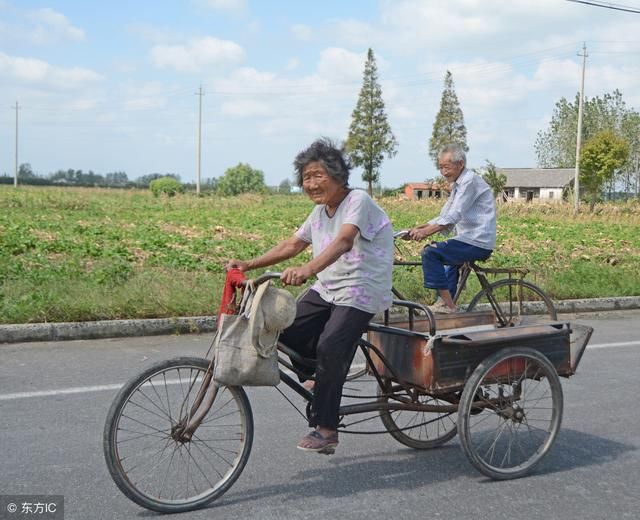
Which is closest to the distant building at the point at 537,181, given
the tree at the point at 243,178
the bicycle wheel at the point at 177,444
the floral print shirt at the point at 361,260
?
the tree at the point at 243,178

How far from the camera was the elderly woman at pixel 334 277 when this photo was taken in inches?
162

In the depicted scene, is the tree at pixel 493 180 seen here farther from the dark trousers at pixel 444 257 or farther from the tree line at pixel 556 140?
the dark trousers at pixel 444 257

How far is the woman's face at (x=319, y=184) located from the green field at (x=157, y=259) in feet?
16.3

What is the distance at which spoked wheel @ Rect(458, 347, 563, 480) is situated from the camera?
4.32 m

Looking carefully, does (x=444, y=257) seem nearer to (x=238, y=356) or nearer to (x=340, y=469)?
(x=340, y=469)

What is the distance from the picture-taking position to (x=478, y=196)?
7133 mm

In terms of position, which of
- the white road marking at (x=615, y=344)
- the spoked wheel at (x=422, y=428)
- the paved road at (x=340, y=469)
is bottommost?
the paved road at (x=340, y=469)

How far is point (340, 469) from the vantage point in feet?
15.0

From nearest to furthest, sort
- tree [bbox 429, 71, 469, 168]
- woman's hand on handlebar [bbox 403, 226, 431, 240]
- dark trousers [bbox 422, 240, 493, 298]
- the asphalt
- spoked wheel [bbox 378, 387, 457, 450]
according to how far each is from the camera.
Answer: spoked wheel [bbox 378, 387, 457, 450] → woman's hand on handlebar [bbox 403, 226, 431, 240] → dark trousers [bbox 422, 240, 493, 298] → the asphalt → tree [bbox 429, 71, 469, 168]

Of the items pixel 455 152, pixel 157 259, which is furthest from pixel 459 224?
pixel 157 259

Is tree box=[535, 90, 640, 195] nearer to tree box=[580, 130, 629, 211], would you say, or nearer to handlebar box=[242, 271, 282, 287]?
tree box=[580, 130, 629, 211]

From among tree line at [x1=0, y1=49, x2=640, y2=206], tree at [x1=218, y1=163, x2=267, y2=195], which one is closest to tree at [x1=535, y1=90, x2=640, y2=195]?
tree line at [x1=0, y1=49, x2=640, y2=206]

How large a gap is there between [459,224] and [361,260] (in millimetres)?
3168

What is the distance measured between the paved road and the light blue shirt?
5.05 ft
